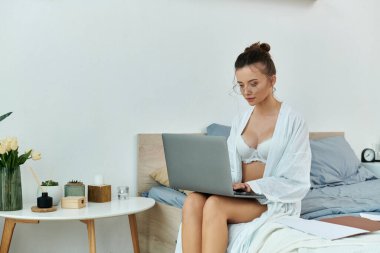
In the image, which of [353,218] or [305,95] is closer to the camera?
[353,218]

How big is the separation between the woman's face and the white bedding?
53 centimetres

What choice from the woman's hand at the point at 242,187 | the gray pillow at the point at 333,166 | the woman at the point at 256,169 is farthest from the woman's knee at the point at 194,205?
the gray pillow at the point at 333,166

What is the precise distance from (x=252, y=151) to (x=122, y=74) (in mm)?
958

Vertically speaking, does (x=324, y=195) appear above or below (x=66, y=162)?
below

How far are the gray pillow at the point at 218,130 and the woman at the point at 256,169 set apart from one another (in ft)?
2.10

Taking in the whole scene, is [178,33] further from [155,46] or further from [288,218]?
[288,218]

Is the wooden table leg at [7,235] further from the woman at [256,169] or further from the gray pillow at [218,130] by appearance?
the gray pillow at [218,130]

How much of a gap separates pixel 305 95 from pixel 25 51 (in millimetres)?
1756

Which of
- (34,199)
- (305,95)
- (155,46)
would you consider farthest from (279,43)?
(34,199)

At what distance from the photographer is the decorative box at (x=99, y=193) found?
2.62 metres

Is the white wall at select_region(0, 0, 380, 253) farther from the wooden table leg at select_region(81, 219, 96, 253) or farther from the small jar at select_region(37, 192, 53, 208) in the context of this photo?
the wooden table leg at select_region(81, 219, 96, 253)

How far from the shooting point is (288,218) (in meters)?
2.00

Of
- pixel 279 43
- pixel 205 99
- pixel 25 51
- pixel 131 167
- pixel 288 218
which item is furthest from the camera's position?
pixel 279 43

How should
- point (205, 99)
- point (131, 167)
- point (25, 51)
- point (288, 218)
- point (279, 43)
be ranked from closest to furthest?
A: point (288, 218)
point (25, 51)
point (131, 167)
point (205, 99)
point (279, 43)
